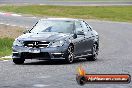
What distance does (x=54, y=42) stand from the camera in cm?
1677

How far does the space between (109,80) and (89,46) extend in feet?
40.7

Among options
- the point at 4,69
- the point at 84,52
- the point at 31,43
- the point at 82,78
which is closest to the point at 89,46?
the point at 84,52

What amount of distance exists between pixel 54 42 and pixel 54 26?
138cm

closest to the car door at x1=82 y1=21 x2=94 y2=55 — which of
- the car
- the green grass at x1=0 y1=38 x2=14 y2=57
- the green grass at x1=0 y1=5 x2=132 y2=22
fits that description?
the car

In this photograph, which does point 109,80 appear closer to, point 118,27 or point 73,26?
point 73,26

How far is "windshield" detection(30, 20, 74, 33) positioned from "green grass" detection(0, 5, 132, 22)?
3379 cm

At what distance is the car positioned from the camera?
54.7 feet

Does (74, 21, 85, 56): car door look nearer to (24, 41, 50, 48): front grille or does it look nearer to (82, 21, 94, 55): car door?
(82, 21, 94, 55): car door

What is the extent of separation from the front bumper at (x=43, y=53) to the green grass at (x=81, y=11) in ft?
Answer: 115

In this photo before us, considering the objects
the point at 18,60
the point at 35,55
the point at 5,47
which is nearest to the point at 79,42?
the point at 35,55

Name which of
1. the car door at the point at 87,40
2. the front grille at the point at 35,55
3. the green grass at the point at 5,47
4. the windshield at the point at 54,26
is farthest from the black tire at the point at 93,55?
the green grass at the point at 5,47

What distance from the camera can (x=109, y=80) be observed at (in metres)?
6.75

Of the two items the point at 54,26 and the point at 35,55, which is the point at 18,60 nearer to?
the point at 35,55

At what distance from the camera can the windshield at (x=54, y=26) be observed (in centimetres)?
1789
